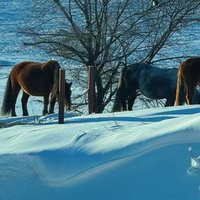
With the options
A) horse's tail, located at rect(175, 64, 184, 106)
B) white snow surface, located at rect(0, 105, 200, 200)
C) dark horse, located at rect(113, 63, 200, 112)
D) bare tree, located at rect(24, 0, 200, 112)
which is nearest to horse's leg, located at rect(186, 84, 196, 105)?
horse's tail, located at rect(175, 64, 184, 106)

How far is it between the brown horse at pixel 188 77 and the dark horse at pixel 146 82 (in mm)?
2252

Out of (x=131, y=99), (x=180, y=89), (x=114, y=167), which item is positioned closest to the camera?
(x=114, y=167)

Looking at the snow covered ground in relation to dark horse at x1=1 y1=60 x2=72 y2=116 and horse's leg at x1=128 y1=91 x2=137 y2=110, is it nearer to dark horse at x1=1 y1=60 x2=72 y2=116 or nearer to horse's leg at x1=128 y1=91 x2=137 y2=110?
dark horse at x1=1 y1=60 x2=72 y2=116

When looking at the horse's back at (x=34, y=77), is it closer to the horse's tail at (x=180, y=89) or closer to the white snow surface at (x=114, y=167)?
the horse's tail at (x=180, y=89)

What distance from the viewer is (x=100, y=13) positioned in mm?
21625

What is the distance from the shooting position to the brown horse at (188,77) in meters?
14.6

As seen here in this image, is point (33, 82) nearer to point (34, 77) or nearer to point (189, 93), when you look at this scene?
point (34, 77)

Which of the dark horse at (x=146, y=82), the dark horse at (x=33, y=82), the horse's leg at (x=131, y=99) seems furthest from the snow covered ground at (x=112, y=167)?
the horse's leg at (x=131, y=99)

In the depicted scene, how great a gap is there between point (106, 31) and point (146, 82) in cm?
480

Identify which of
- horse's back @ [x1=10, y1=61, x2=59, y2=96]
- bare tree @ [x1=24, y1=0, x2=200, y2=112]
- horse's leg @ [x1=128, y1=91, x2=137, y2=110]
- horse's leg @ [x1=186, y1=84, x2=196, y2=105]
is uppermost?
bare tree @ [x1=24, y1=0, x2=200, y2=112]

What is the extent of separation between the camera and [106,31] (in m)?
21.4

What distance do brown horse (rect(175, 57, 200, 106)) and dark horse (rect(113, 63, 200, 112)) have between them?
7.39ft

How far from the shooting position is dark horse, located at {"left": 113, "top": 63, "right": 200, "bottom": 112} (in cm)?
1700

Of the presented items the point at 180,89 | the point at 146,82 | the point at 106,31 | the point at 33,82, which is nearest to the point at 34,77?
the point at 33,82
